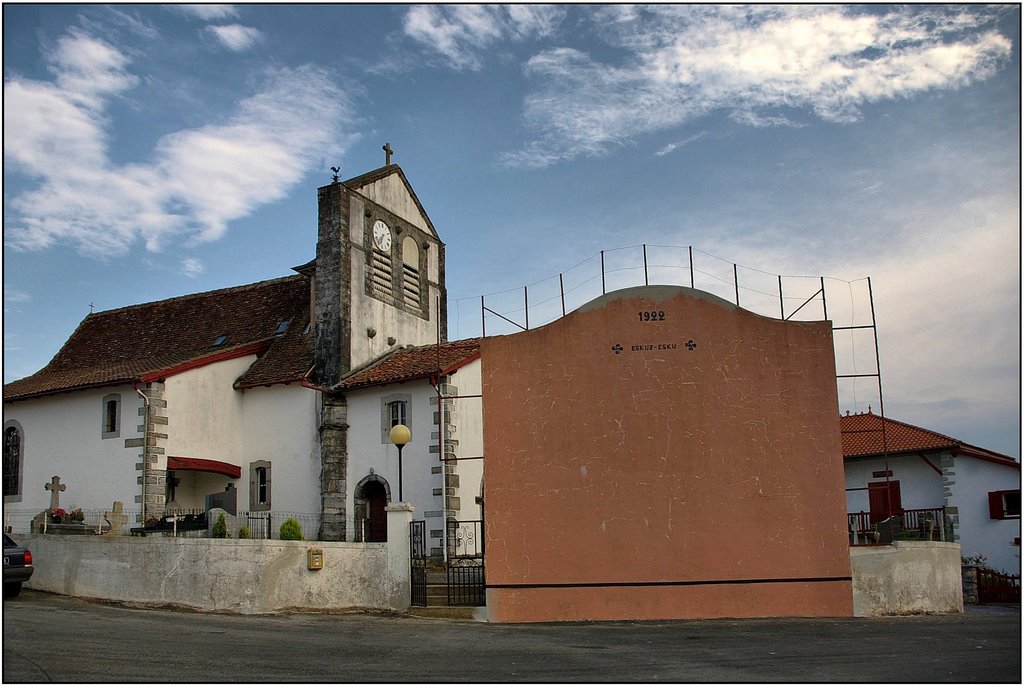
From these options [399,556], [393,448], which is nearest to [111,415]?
[393,448]

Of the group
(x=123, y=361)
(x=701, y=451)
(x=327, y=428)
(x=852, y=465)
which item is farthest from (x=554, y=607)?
(x=123, y=361)

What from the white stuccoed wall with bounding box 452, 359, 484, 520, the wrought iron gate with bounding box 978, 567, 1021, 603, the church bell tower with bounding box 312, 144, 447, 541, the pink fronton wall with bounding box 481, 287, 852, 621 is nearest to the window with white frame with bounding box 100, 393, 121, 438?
the church bell tower with bounding box 312, 144, 447, 541

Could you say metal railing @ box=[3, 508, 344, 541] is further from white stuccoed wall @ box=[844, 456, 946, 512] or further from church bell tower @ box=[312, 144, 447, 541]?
white stuccoed wall @ box=[844, 456, 946, 512]

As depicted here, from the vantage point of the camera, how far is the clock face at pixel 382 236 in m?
30.5

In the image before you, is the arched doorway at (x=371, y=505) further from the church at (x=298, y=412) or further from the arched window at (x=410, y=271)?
the arched window at (x=410, y=271)

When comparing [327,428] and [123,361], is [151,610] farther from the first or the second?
[123,361]

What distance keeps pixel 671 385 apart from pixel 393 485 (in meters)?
10.4

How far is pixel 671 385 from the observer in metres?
18.7

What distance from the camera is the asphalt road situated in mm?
11227

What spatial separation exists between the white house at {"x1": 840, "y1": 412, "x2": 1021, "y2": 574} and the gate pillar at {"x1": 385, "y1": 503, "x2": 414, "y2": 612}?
14.0 m

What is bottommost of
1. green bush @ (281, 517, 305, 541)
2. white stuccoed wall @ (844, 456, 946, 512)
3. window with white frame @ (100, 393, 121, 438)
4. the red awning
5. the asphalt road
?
the asphalt road

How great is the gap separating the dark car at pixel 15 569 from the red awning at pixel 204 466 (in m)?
6.66

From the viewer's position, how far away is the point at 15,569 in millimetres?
19047

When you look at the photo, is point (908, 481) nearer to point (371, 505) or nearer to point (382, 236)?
point (371, 505)
